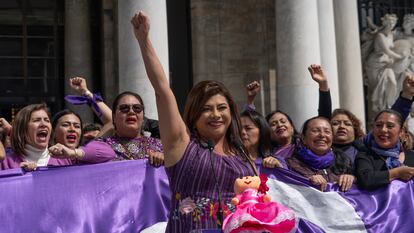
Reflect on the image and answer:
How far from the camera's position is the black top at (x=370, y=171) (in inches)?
235

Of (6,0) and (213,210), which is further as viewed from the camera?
(6,0)

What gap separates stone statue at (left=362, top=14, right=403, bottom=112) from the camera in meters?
14.7

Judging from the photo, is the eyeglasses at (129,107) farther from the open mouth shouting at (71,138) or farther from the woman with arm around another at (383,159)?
the woman with arm around another at (383,159)

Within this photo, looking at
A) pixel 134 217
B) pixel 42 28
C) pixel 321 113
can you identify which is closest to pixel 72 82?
pixel 134 217

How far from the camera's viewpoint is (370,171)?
5.98 meters

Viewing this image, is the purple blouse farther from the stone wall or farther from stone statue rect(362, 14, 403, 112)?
stone statue rect(362, 14, 403, 112)

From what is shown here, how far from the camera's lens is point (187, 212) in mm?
3613

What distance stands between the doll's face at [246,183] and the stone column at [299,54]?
7.91 m

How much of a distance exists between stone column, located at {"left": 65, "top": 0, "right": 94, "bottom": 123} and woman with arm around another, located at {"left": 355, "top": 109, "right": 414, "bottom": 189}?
10.1 metres

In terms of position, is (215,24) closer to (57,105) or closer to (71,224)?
(57,105)

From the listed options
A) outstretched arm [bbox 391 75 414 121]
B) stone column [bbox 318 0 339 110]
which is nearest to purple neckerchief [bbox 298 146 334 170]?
outstretched arm [bbox 391 75 414 121]

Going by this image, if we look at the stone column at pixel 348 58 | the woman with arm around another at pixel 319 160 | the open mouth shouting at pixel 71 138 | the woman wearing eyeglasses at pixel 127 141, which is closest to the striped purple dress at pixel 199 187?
the woman wearing eyeglasses at pixel 127 141

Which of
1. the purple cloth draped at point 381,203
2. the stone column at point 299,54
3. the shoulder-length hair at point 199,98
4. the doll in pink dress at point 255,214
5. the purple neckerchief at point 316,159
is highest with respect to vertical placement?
the stone column at point 299,54

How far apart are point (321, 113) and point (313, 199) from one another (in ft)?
5.49
